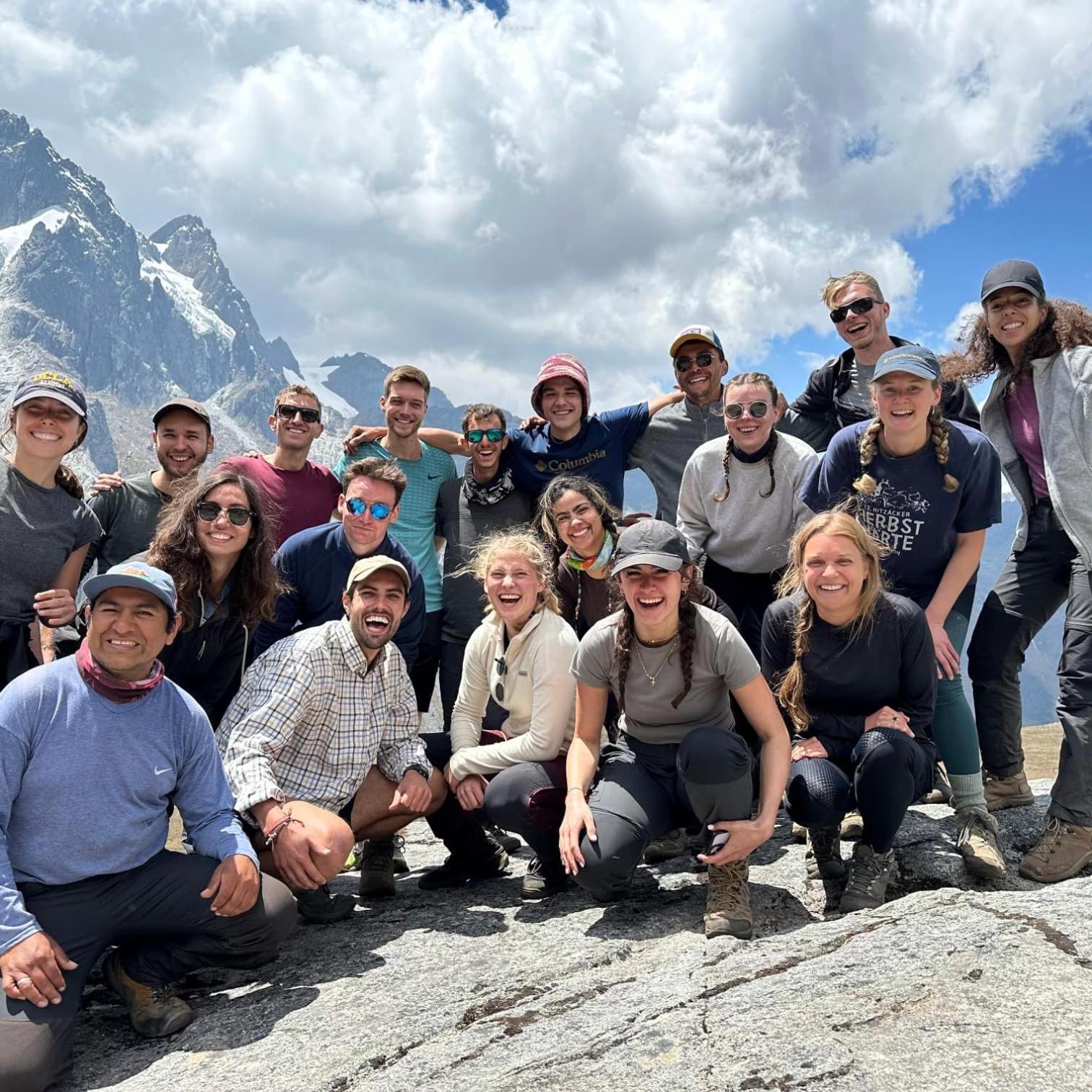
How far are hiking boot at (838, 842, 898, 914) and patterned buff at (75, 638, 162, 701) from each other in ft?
15.1

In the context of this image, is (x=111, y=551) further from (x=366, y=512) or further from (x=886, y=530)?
(x=886, y=530)

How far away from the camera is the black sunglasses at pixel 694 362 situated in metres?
9.09

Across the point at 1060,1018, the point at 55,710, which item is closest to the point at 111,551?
the point at 55,710

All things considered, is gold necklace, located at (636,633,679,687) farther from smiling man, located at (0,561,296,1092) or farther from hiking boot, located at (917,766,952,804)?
hiking boot, located at (917,766,952,804)

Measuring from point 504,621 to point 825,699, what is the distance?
254cm

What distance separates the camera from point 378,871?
6.81 m

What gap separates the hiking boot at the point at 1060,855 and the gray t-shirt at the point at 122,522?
7.86 m

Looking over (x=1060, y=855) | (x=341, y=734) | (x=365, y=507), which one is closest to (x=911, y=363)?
(x=1060, y=855)

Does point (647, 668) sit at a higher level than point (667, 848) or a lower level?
higher

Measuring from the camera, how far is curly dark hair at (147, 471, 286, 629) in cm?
637

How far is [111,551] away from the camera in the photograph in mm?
8086

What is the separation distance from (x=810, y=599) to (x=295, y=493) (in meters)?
5.53

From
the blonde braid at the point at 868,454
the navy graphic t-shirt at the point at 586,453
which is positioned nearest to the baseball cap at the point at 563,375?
the navy graphic t-shirt at the point at 586,453

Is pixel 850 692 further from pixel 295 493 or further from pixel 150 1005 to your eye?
pixel 295 493
